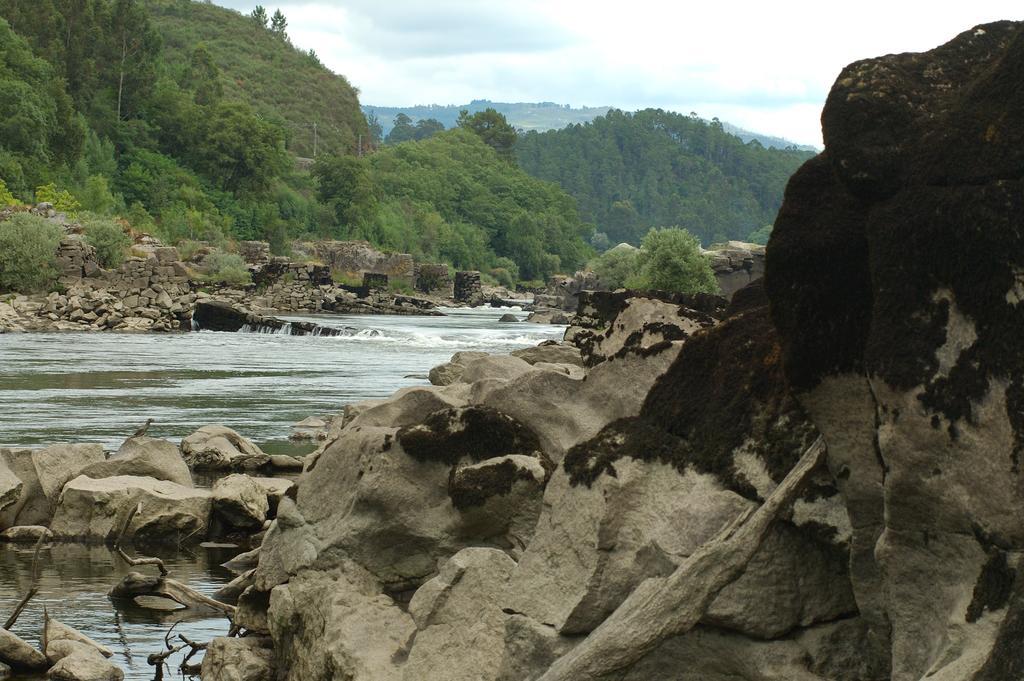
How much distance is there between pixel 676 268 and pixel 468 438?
55.3 m

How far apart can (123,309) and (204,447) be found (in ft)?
143

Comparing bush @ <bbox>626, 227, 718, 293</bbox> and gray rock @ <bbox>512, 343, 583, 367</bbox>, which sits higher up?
gray rock @ <bbox>512, 343, 583, 367</bbox>

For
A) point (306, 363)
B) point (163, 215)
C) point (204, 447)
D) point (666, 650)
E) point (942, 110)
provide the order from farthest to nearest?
point (163, 215) → point (306, 363) → point (204, 447) → point (666, 650) → point (942, 110)

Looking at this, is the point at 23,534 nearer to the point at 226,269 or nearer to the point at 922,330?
the point at 922,330

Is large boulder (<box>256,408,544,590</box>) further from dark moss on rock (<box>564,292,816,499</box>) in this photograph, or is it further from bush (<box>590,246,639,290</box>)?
bush (<box>590,246,639,290</box>)

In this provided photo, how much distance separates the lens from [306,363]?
43.7 metres

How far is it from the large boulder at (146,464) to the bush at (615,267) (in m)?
78.1

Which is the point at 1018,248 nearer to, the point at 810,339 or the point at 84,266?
the point at 810,339

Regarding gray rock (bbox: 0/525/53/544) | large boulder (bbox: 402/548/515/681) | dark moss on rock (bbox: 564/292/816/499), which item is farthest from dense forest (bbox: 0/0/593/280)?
dark moss on rock (bbox: 564/292/816/499)

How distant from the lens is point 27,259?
208ft

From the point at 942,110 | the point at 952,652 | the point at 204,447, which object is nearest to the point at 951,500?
the point at 952,652

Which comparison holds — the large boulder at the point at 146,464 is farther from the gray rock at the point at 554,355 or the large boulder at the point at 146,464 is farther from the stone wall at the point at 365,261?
the stone wall at the point at 365,261

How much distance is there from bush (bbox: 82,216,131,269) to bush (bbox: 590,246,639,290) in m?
35.1

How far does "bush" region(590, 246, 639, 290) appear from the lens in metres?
95.6
